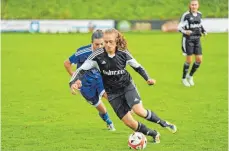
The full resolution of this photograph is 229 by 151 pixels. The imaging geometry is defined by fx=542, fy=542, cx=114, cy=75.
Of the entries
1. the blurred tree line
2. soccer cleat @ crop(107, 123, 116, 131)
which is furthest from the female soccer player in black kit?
the blurred tree line

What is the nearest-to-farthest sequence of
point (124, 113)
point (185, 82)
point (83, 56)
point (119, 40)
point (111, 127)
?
1. point (119, 40)
2. point (124, 113)
3. point (83, 56)
4. point (111, 127)
5. point (185, 82)

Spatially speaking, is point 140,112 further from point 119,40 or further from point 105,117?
point 105,117

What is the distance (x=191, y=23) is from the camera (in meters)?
16.5

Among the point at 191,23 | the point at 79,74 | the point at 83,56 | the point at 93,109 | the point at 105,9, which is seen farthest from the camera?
the point at 105,9

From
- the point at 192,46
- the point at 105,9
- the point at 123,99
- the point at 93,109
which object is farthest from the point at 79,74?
the point at 105,9

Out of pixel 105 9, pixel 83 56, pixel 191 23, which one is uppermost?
pixel 83 56

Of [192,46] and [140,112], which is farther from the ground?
[140,112]

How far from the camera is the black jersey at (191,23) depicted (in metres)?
16.5

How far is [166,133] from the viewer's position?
9898 mm

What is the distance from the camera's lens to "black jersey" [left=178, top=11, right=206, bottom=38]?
16.5 m

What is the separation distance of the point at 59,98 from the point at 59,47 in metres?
16.5

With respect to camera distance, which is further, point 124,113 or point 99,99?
point 99,99

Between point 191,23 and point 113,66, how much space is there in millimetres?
8296

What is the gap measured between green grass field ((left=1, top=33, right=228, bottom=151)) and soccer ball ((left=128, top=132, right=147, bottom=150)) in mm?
128
